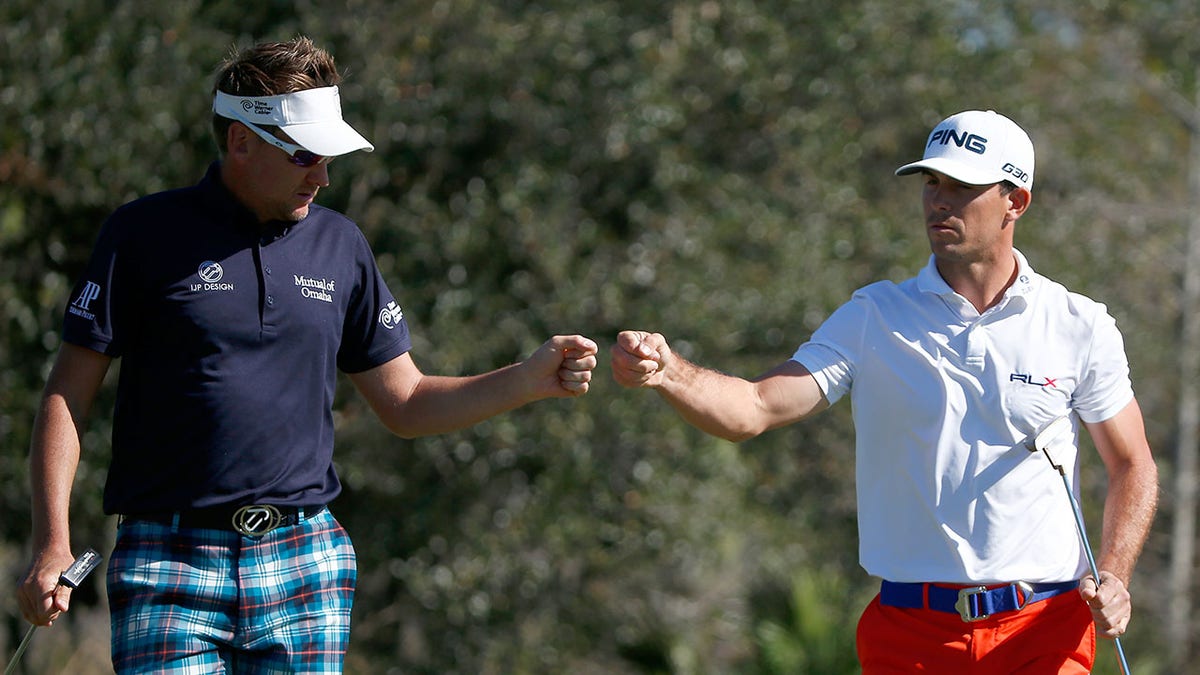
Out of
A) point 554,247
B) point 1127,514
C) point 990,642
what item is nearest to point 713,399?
point 990,642

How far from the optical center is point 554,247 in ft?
28.8

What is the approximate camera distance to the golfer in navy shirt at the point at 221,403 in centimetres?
373

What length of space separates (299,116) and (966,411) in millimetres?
1981

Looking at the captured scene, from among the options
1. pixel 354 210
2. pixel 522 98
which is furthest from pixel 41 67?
pixel 522 98

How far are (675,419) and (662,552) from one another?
0.95 meters

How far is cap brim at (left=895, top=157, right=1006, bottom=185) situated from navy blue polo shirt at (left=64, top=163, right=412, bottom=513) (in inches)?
68.7

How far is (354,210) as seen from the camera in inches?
347

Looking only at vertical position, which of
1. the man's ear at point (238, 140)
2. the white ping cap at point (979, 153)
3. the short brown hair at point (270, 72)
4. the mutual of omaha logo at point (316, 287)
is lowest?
the mutual of omaha logo at point (316, 287)

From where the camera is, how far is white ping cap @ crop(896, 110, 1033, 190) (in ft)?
14.2

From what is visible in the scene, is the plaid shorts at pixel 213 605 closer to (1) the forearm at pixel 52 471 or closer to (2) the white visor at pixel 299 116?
(1) the forearm at pixel 52 471

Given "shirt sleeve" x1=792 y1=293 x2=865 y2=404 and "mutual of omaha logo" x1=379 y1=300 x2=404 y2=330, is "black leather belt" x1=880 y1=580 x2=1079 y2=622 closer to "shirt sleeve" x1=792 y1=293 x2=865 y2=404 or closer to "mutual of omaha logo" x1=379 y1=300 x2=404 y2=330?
"shirt sleeve" x1=792 y1=293 x2=865 y2=404

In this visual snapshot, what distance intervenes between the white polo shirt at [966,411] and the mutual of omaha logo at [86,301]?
6.48ft

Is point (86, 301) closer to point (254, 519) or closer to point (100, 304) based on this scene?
point (100, 304)

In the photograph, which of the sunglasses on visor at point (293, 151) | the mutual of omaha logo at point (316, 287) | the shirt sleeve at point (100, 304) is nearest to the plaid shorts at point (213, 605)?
the shirt sleeve at point (100, 304)
